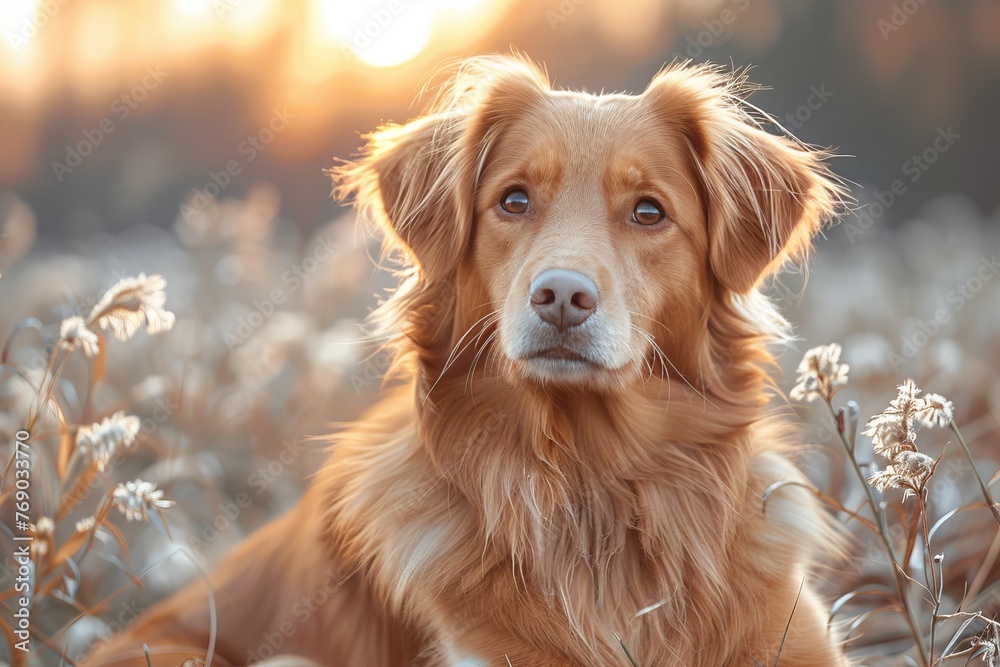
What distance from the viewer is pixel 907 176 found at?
722 centimetres

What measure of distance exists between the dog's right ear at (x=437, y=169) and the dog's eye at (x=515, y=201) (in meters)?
0.13

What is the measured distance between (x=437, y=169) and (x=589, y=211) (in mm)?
591

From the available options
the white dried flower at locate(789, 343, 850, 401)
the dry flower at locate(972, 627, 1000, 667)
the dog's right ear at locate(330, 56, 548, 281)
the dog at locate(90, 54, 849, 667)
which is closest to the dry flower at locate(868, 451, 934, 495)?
the white dried flower at locate(789, 343, 850, 401)

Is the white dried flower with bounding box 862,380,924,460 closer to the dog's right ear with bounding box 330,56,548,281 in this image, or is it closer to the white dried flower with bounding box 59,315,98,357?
the dog's right ear with bounding box 330,56,548,281

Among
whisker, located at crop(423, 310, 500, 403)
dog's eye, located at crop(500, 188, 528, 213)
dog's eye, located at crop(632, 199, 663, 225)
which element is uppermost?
dog's eye, located at crop(632, 199, 663, 225)

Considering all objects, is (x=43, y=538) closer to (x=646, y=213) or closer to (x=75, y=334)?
(x=75, y=334)

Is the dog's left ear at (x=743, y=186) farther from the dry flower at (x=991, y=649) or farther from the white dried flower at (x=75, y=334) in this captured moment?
the white dried flower at (x=75, y=334)

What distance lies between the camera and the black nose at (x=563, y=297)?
7.22 ft

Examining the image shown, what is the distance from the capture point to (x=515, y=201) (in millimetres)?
2609

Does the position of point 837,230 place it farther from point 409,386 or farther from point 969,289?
point 409,386

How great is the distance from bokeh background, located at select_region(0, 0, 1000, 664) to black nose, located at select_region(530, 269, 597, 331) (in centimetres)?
128

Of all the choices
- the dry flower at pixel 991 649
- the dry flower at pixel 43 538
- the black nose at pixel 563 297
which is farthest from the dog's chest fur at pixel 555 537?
the dry flower at pixel 43 538

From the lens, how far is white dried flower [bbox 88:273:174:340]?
7.18ft

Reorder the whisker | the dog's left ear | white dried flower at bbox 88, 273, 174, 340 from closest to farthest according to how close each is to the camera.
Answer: white dried flower at bbox 88, 273, 174, 340
the whisker
the dog's left ear
